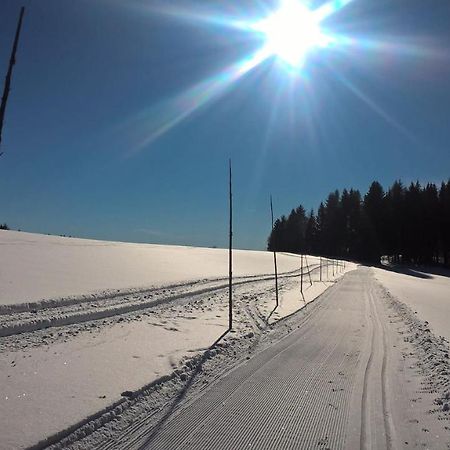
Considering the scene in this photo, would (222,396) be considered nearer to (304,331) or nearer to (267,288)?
(304,331)

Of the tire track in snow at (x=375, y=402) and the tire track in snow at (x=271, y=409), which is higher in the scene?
the tire track in snow at (x=271, y=409)

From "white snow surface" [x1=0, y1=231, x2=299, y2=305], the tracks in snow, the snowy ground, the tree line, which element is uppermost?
the tree line

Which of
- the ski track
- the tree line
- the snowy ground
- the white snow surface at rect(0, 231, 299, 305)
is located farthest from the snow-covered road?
the tree line

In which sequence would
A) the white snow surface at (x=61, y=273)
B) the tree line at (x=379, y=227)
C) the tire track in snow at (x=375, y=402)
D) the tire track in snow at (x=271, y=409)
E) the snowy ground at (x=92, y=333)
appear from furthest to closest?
the tree line at (x=379, y=227) → the white snow surface at (x=61, y=273) → the snowy ground at (x=92, y=333) → the tire track in snow at (x=375, y=402) → the tire track in snow at (x=271, y=409)

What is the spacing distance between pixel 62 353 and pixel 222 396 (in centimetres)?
315

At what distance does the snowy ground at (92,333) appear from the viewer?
5410 millimetres

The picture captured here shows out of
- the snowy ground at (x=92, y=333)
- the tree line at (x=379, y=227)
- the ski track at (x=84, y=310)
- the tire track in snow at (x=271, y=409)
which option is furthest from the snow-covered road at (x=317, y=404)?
the tree line at (x=379, y=227)

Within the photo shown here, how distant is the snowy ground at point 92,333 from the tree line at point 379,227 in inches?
2211

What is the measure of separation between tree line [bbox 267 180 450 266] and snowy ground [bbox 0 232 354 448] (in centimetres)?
5617

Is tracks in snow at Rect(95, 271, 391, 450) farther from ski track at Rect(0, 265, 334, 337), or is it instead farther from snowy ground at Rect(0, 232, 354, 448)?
ski track at Rect(0, 265, 334, 337)

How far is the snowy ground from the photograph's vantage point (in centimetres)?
541

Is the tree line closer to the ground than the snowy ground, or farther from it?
farther from it

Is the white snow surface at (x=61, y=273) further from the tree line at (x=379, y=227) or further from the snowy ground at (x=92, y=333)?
the tree line at (x=379, y=227)

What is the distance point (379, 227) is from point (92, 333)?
9005 centimetres
